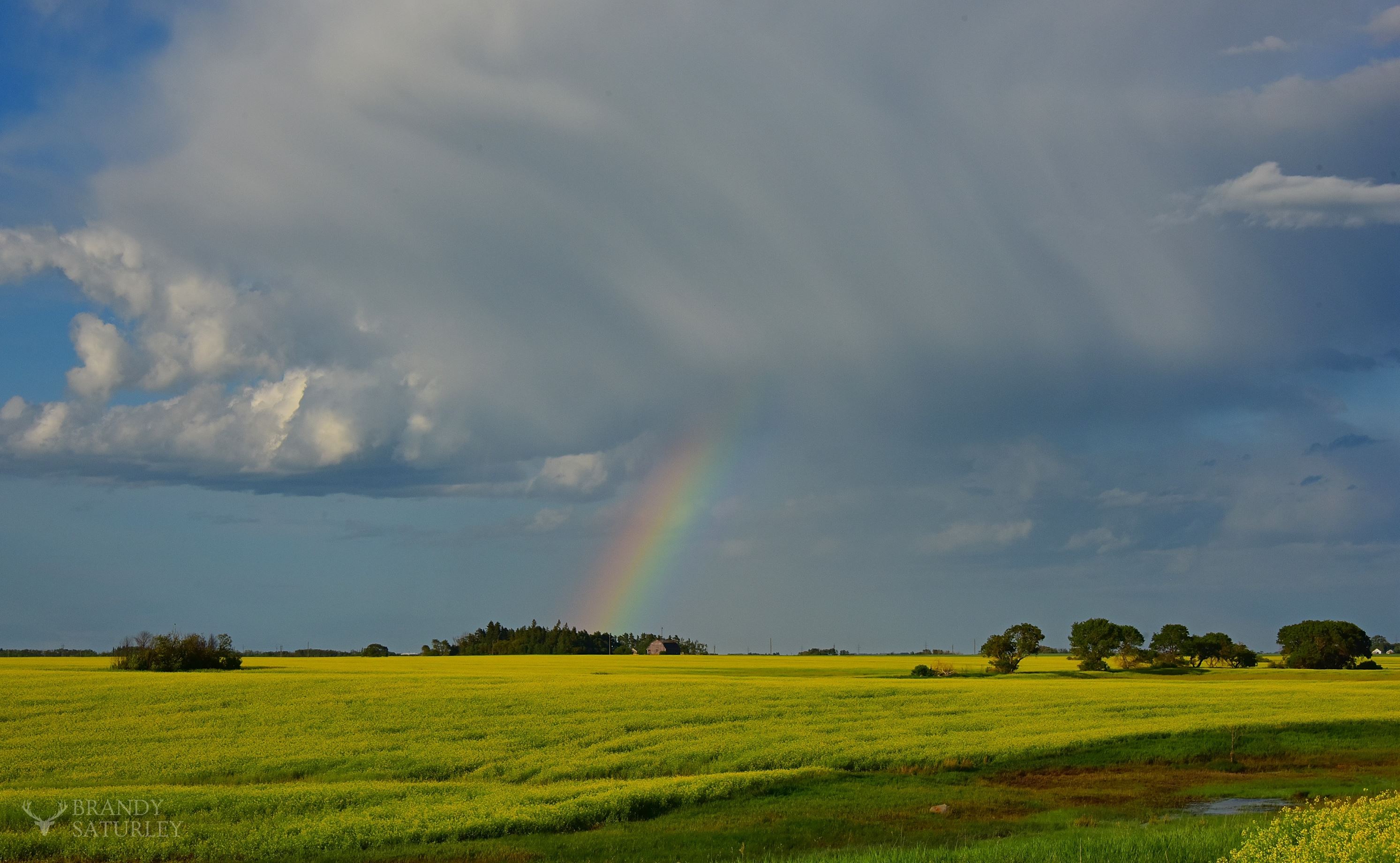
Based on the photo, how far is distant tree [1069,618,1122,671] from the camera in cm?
10519

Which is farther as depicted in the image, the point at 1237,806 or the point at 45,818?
the point at 1237,806

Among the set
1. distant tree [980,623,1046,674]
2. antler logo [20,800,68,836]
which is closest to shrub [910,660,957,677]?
distant tree [980,623,1046,674]

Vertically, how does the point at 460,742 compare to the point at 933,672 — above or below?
above

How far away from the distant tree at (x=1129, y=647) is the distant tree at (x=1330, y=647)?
1895 cm

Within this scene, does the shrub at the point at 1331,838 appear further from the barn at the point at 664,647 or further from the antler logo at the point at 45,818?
the barn at the point at 664,647

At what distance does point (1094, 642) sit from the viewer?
349ft

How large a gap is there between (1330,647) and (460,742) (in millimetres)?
110150

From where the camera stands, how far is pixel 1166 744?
1419 inches

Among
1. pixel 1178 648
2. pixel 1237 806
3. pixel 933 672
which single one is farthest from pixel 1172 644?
pixel 1237 806

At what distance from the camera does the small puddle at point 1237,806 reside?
82.1 feet

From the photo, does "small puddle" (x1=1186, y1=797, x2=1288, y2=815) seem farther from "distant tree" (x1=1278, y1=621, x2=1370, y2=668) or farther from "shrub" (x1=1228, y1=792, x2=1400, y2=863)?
"distant tree" (x1=1278, y1=621, x2=1370, y2=668)

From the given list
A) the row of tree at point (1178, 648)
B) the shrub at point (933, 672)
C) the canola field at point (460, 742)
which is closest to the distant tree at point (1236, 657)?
the row of tree at point (1178, 648)

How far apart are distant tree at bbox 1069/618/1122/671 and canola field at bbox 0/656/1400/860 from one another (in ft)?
144

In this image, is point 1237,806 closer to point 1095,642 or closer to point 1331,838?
point 1331,838
